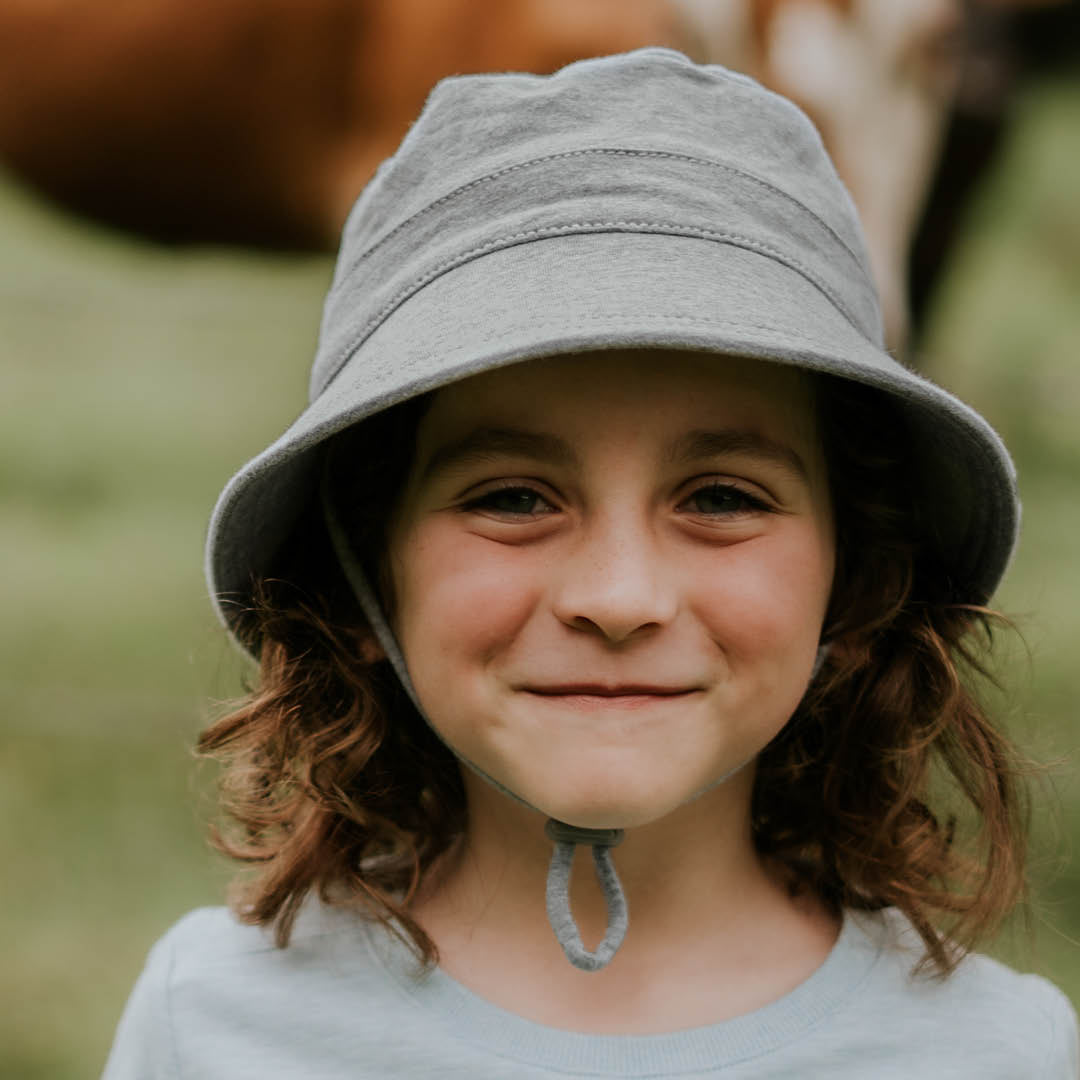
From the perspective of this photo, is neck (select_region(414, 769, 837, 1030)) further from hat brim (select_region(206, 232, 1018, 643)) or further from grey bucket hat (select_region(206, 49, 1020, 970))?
hat brim (select_region(206, 232, 1018, 643))

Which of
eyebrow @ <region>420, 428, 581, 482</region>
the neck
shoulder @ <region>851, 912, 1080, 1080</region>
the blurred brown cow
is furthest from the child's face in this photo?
the blurred brown cow

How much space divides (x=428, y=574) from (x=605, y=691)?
0.52 feet

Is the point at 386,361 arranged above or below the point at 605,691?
above

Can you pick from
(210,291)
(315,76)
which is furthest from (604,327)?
(210,291)

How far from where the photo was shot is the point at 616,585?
0.90 m

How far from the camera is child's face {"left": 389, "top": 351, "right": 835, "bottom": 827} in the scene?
36.5 inches

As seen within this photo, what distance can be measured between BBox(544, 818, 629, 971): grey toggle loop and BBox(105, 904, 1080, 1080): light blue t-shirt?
103 millimetres

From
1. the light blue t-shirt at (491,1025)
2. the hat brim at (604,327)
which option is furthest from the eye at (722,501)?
the light blue t-shirt at (491,1025)

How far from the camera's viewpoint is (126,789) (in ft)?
7.26

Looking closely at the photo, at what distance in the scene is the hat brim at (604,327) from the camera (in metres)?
0.88

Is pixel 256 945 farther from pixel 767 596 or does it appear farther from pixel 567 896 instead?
pixel 767 596

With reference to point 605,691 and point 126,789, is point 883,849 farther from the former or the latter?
point 126,789

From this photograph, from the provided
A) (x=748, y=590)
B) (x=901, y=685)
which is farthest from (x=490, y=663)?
(x=901, y=685)

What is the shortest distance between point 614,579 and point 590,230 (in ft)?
A: 0.79
